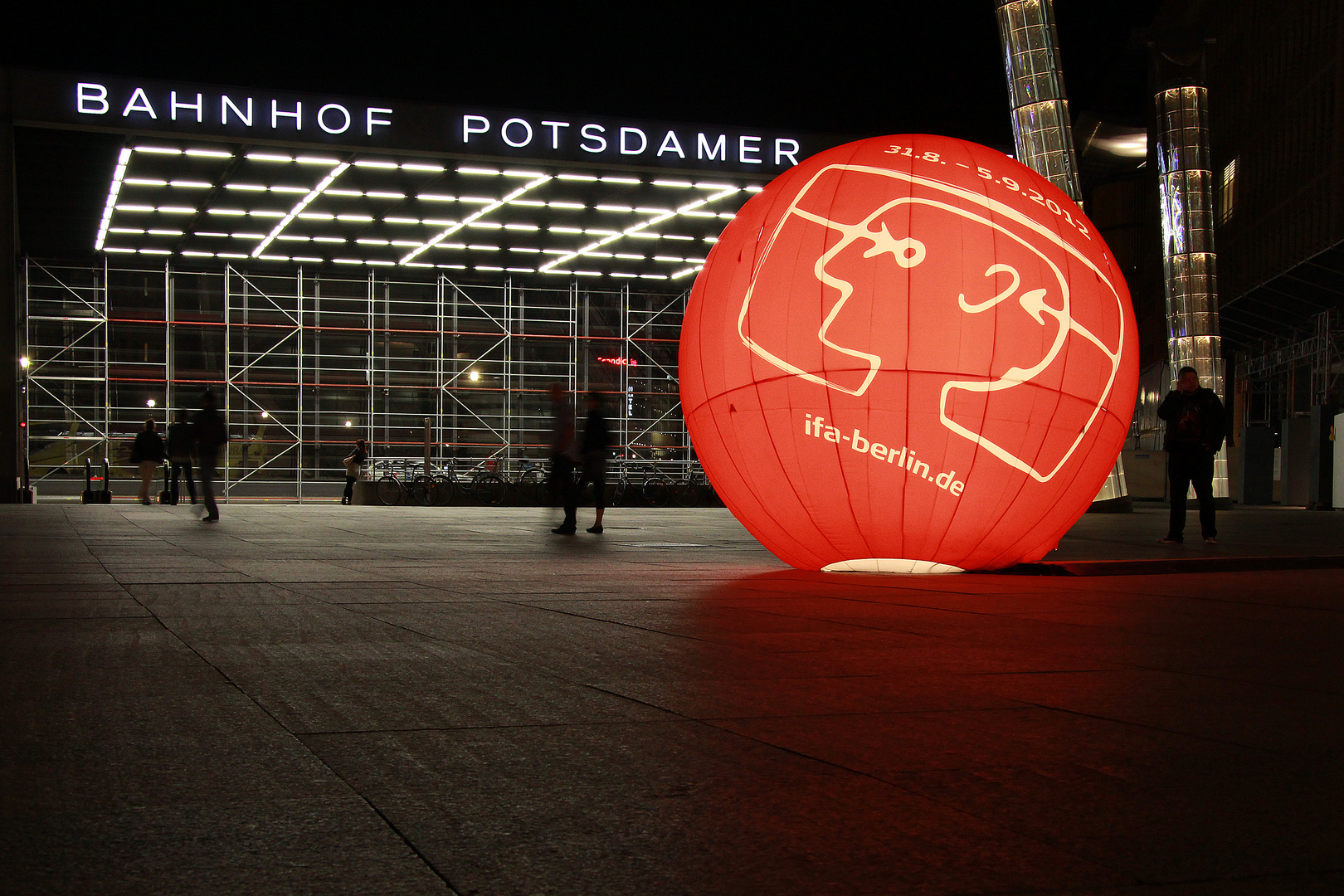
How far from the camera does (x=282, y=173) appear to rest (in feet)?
79.4

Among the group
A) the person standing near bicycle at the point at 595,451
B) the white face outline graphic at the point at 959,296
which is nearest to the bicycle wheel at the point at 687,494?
the person standing near bicycle at the point at 595,451

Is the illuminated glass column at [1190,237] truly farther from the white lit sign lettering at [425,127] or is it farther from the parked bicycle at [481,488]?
the parked bicycle at [481,488]

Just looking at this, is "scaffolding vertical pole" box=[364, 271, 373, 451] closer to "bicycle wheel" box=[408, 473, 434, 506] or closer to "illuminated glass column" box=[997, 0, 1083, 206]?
"bicycle wheel" box=[408, 473, 434, 506]

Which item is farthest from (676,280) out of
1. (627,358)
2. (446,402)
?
(446,402)

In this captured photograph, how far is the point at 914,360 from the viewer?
6.69 meters

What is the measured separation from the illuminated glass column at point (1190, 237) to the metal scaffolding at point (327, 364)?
1511 cm

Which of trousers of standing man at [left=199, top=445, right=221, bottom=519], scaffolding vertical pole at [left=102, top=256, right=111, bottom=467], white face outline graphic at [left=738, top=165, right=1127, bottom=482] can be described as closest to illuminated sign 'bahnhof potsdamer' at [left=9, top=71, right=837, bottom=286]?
scaffolding vertical pole at [left=102, top=256, right=111, bottom=467]

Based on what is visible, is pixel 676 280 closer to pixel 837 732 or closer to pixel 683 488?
pixel 683 488

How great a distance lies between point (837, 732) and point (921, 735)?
19 centimetres

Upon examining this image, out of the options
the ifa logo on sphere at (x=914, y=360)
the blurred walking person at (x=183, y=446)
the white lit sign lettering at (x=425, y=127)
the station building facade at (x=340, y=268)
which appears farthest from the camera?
the station building facade at (x=340, y=268)

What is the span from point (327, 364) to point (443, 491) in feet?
31.3

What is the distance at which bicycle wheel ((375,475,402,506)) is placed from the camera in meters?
27.3

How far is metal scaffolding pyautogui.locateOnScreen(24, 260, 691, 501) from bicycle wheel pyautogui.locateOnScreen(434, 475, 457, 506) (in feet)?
16.8

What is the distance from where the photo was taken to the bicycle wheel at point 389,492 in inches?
1075
